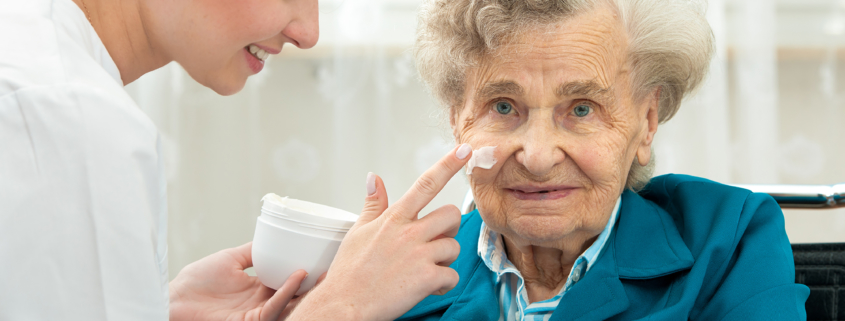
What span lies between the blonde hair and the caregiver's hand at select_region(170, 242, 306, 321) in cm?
61

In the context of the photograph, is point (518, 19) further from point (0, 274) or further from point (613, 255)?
point (0, 274)

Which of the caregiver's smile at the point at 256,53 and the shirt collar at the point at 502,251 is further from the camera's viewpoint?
the shirt collar at the point at 502,251

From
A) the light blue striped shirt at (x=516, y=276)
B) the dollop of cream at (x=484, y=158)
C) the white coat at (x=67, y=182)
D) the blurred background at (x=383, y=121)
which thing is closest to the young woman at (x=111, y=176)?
the white coat at (x=67, y=182)

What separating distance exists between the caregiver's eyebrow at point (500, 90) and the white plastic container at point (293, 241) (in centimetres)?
36

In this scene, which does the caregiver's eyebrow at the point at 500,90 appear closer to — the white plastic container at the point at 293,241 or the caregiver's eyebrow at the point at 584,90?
the caregiver's eyebrow at the point at 584,90

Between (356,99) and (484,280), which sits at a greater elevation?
(356,99)

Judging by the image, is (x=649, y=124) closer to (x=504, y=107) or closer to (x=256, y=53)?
(x=504, y=107)

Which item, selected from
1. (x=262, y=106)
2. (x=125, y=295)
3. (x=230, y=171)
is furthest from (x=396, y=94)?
(x=125, y=295)

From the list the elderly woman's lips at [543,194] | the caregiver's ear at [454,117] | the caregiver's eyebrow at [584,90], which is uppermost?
the caregiver's eyebrow at [584,90]

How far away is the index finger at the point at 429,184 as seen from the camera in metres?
1.06

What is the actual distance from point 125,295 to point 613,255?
85 centimetres

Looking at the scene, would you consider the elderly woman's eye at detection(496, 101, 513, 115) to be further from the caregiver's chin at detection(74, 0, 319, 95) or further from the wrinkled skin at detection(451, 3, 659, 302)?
the caregiver's chin at detection(74, 0, 319, 95)

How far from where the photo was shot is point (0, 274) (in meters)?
0.71

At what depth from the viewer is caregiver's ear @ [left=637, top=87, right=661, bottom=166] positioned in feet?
4.09
